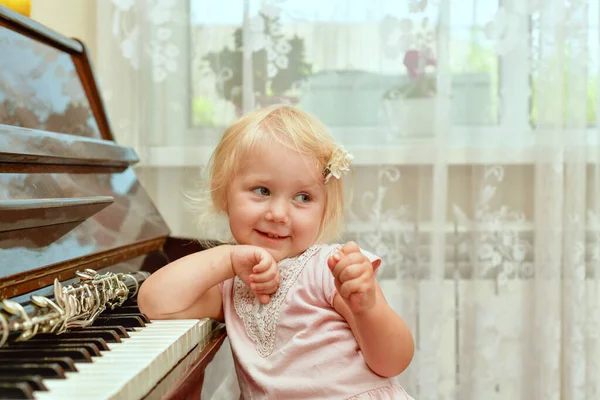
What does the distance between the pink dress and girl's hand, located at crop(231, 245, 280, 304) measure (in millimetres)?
40

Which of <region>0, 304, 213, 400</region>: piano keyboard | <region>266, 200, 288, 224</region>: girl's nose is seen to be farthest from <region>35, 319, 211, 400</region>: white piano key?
<region>266, 200, 288, 224</region>: girl's nose

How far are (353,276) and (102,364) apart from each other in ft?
1.26

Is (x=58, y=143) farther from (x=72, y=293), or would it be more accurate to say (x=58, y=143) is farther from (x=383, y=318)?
(x=383, y=318)

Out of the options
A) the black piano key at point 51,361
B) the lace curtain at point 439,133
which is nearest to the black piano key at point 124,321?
the black piano key at point 51,361

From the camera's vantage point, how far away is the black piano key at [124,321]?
0.85m

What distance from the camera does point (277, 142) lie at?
3.62 ft

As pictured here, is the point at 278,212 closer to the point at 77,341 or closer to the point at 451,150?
the point at 77,341

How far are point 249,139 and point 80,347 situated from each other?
1.75 ft

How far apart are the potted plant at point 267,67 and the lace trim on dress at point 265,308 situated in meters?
0.74

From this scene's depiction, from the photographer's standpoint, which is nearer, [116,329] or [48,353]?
[48,353]

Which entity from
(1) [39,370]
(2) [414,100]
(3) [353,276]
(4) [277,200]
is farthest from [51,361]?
(2) [414,100]

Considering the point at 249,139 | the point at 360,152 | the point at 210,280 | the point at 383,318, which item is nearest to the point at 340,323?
the point at 383,318

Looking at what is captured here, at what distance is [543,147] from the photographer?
1707 millimetres

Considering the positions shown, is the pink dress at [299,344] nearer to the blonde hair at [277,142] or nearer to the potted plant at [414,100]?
the blonde hair at [277,142]
